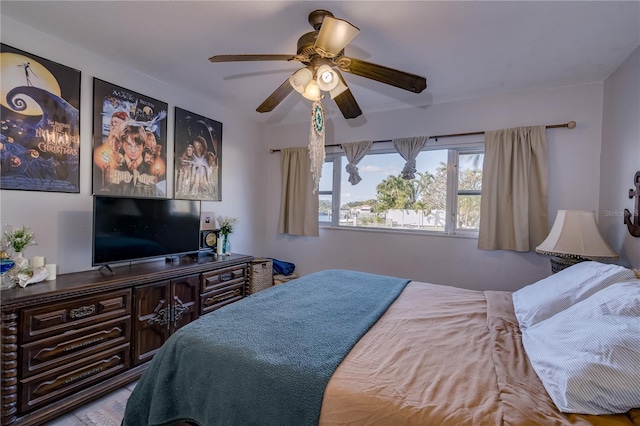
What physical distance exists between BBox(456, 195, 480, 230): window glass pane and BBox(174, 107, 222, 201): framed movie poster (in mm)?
2796

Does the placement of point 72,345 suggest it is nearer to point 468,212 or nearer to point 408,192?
point 408,192

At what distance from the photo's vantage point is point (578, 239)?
7.27 feet

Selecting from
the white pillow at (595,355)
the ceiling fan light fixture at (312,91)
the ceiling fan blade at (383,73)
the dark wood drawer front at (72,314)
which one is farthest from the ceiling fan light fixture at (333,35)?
the dark wood drawer front at (72,314)

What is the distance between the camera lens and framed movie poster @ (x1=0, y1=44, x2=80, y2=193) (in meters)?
1.97

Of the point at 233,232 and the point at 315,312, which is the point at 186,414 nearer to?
the point at 315,312

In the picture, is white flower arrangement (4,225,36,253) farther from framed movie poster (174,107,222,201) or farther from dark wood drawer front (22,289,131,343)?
framed movie poster (174,107,222,201)

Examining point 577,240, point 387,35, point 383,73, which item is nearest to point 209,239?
point 383,73

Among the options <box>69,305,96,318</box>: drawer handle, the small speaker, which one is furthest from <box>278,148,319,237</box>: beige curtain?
<box>69,305,96,318</box>: drawer handle

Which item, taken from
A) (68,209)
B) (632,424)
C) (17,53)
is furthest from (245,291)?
(632,424)

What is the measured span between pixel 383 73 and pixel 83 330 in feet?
8.31

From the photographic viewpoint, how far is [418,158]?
3.42m

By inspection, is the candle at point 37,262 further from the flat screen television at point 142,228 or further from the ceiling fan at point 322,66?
the ceiling fan at point 322,66

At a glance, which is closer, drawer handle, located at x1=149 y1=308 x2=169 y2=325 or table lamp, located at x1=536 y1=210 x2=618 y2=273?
table lamp, located at x1=536 y1=210 x2=618 y2=273

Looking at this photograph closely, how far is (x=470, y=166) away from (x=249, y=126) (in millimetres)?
2820
